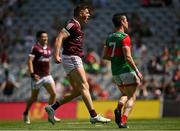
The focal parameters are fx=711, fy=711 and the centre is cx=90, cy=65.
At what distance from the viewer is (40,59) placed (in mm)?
19109

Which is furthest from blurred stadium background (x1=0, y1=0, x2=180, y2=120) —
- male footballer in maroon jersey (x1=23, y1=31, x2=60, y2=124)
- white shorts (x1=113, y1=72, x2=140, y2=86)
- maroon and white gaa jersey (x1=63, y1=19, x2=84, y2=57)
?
white shorts (x1=113, y1=72, x2=140, y2=86)

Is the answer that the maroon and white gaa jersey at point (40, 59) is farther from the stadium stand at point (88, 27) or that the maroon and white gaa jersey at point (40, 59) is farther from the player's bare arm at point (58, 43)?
the stadium stand at point (88, 27)

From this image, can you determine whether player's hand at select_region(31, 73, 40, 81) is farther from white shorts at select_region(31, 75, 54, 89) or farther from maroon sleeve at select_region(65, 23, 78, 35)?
maroon sleeve at select_region(65, 23, 78, 35)

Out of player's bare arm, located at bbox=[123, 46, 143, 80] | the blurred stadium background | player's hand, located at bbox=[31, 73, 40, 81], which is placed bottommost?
the blurred stadium background

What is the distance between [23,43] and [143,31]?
5.42 metres

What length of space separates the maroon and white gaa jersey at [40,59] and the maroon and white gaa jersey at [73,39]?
3.92m

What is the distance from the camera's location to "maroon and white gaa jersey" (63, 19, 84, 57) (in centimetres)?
1498

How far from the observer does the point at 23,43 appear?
31500 mm

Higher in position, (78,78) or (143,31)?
(78,78)

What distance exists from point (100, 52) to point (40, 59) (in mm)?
10840

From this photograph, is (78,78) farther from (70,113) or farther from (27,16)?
(27,16)

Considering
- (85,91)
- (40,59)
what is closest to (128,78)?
(85,91)

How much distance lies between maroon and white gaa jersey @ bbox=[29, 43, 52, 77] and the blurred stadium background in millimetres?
6818

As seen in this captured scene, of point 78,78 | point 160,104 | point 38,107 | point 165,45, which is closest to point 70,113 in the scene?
point 38,107
